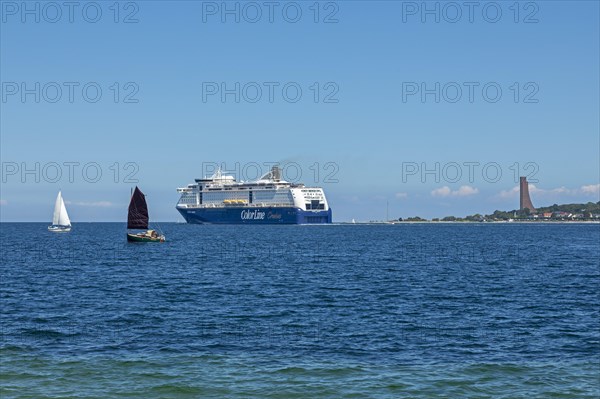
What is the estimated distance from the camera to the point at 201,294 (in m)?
42.1

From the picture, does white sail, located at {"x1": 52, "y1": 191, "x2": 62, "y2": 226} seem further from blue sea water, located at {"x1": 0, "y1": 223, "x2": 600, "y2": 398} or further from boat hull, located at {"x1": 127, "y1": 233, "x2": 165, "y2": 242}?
blue sea water, located at {"x1": 0, "y1": 223, "x2": 600, "y2": 398}

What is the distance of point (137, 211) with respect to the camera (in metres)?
107

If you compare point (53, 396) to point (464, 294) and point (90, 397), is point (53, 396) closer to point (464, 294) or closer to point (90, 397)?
point (90, 397)

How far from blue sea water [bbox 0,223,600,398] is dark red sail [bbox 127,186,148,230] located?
167 ft

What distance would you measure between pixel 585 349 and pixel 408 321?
8.34 metres

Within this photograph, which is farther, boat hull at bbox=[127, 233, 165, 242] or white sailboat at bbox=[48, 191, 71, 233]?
white sailboat at bbox=[48, 191, 71, 233]

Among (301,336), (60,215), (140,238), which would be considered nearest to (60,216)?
(60,215)

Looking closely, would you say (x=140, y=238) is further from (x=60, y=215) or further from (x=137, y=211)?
(x=60, y=215)

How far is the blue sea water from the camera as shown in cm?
1992

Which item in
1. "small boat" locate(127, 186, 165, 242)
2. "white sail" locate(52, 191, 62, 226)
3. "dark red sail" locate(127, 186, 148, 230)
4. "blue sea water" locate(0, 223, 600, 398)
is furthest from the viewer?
"white sail" locate(52, 191, 62, 226)

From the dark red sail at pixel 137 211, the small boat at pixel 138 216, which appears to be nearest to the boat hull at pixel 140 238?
the small boat at pixel 138 216

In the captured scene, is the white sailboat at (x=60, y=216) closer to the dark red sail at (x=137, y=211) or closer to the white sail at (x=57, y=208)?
the white sail at (x=57, y=208)

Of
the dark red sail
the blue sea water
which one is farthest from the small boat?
the blue sea water

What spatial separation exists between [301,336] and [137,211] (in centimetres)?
8365
